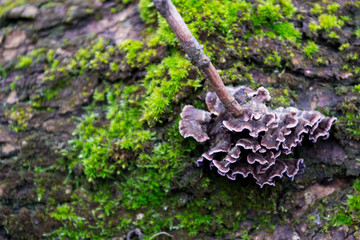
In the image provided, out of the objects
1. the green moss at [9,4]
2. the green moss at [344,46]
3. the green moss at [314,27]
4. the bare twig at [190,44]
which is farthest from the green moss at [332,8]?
the green moss at [9,4]

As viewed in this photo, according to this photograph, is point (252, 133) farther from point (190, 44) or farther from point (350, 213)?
point (350, 213)

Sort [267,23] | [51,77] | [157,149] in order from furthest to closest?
[51,77], [267,23], [157,149]

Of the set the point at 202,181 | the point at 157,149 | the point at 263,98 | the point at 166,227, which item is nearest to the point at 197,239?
the point at 166,227

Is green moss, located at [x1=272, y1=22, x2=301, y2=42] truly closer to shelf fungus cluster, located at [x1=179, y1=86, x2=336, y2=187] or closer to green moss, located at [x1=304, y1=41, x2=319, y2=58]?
green moss, located at [x1=304, y1=41, x2=319, y2=58]

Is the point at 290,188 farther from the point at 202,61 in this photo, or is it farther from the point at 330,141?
the point at 202,61

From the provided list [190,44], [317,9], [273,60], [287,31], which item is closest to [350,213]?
[273,60]

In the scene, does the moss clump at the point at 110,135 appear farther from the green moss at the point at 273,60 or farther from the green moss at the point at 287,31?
the green moss at the point at 287,31
